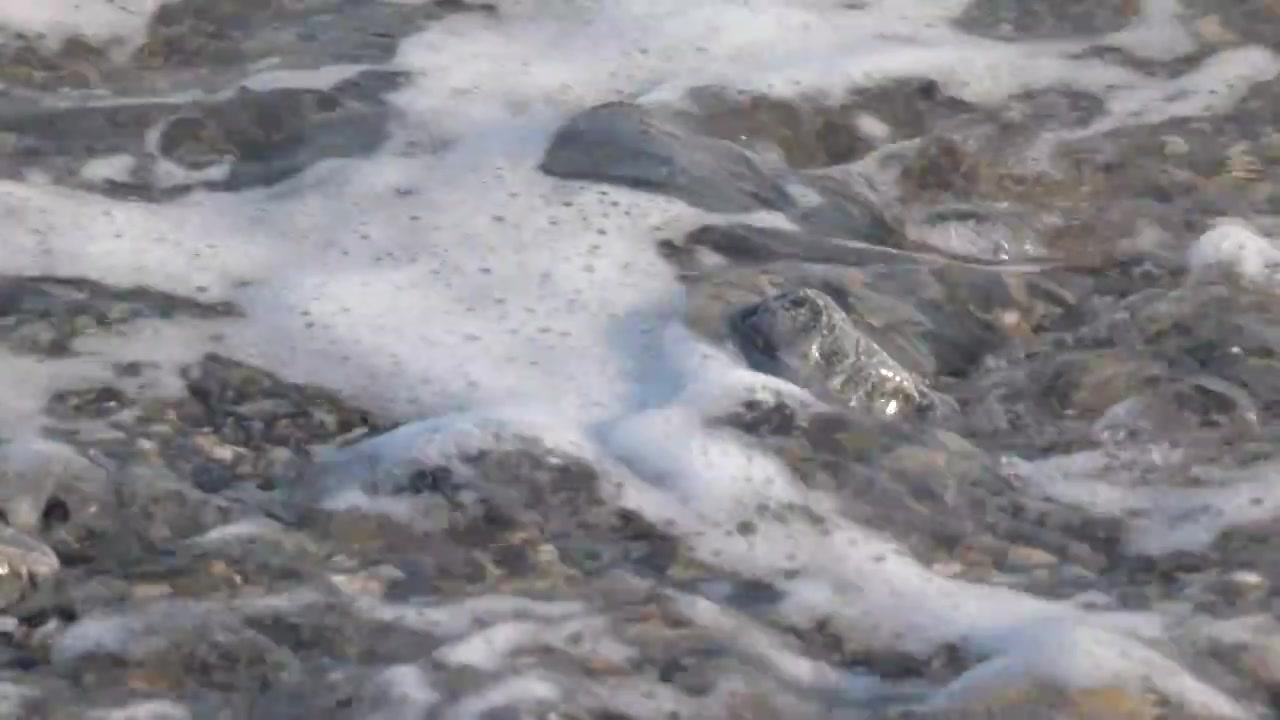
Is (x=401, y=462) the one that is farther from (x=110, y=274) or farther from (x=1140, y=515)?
(x=1140, y=515)

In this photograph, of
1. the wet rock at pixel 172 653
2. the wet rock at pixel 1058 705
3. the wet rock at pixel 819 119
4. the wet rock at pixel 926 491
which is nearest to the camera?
the wet rock at pixel 1058 705

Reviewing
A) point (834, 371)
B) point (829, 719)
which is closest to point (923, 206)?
point (834, 371)

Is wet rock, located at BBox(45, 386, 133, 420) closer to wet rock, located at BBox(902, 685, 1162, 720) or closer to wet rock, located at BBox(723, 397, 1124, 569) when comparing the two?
wet rock, located at BBox(723, 397, 1124, 569)

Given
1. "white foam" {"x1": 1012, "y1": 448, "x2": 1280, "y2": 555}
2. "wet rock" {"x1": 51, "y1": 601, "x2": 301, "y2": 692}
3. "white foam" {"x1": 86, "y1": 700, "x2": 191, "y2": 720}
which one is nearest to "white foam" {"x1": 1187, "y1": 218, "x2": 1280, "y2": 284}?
"white foam" {"x1": 1012, "y1": 448, "x2": 1280, "y2": 555}

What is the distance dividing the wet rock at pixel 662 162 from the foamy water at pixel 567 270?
0.06m

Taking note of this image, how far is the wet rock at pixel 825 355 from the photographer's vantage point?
3256 millimetres

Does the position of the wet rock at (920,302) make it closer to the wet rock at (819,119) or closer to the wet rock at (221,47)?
the wet rock at (819,119)

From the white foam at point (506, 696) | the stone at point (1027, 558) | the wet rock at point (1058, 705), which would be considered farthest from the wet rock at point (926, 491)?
the white foam at point (506, 696)

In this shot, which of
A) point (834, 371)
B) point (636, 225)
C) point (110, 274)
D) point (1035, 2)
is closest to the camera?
point (834, 371)

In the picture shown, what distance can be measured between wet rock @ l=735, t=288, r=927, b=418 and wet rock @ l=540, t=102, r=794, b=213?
66 cm

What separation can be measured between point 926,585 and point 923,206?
1594 millimetres

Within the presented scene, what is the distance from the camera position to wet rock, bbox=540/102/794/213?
4.06m

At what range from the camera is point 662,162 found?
4.12 metres

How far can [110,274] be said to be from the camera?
3.68 metres
